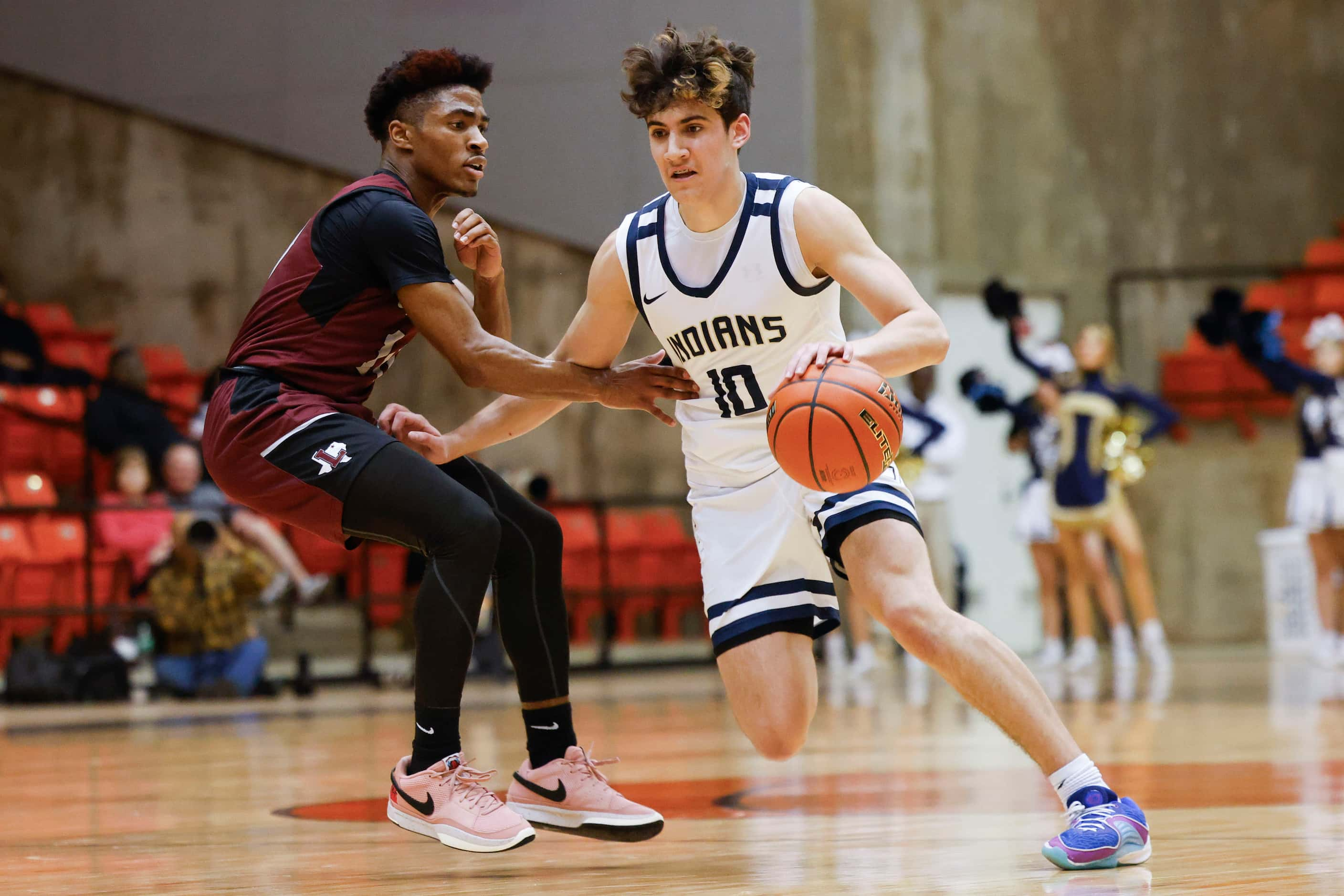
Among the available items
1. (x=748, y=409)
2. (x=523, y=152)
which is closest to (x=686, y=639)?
(x=523, y=152)

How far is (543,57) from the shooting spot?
1332 cm

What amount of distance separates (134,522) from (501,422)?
21.9ft

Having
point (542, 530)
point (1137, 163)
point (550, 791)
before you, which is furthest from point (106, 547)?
point (1137, 163)

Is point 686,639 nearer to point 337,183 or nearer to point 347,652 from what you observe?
point 347,652

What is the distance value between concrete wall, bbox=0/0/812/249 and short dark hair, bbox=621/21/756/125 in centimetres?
941

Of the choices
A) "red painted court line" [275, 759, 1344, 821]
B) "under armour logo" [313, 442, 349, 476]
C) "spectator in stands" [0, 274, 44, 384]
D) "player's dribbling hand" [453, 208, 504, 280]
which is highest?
"spectator in stands" [0, 274, 44, 384]

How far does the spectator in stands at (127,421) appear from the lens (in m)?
10.3

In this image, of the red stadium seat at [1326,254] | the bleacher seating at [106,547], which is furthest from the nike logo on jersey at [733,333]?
the red stadium seat at [1326,254]

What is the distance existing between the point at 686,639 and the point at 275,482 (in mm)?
9589

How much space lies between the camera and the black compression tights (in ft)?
11.2

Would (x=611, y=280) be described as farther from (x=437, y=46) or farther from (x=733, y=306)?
(x=437, y=46)

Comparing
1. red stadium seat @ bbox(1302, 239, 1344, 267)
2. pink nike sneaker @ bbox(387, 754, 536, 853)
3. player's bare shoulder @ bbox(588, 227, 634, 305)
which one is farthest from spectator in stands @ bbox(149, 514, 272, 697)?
red stadium seat @ bbox(1302, 239, 1344, 267)

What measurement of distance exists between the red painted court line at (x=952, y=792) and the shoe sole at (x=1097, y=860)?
958 mm

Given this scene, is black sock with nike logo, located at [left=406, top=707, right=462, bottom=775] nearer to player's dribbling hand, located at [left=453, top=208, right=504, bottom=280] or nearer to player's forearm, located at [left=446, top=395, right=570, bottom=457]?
player's forearm, located at [left=446, top=395, right=570, bottom=457]
